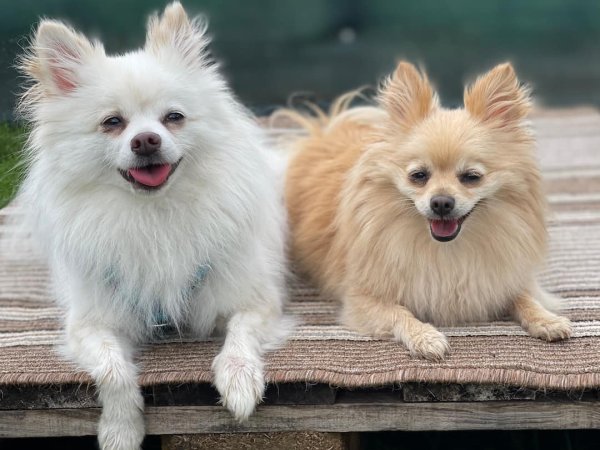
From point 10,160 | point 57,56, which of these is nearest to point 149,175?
point 57,56

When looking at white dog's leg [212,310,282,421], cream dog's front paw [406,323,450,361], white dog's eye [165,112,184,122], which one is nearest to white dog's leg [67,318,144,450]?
white dog's leg [212,310,282,421]

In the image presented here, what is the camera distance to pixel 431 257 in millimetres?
2520

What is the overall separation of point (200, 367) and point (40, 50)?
108 centimetres

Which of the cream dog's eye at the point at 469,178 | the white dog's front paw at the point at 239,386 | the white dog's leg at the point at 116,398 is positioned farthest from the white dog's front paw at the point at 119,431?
the cream dog's eye at the point at 469,178

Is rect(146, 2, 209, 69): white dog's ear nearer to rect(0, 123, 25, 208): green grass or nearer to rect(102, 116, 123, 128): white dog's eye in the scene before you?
rect(102, 116, 123, 128): white dog's eye

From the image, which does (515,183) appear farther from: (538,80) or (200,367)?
(538,80)

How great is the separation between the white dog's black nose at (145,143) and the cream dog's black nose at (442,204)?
2.78ft

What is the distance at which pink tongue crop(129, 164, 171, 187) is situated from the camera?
7.15 feet

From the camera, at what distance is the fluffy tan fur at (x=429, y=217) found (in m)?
2.34

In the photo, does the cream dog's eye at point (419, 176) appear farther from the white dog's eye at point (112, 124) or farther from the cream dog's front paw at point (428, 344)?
the white dog's eye at point (112, 124)

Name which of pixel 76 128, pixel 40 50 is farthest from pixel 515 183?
pixel 40 50

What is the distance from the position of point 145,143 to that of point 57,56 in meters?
0.43

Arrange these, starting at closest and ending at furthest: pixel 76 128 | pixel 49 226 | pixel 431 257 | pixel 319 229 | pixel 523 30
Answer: pixel 76 128 → pixel 49 226 → pixel 431 257 → pixel 319 229 → pixel 523 30

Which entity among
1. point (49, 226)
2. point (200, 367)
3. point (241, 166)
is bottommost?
point (200, 367)
